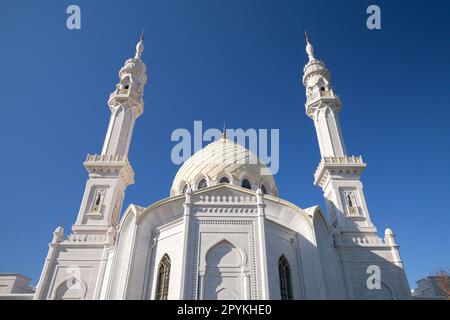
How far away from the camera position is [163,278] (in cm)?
1536

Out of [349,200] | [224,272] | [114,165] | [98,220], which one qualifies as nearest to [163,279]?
[224,272]

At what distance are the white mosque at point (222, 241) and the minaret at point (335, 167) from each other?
9cm

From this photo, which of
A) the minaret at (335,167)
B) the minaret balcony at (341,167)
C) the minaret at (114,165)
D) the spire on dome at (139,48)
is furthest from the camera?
the spire on dome at (139,48)

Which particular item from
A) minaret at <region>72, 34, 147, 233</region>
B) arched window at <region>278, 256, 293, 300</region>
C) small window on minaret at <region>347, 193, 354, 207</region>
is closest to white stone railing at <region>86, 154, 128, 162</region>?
minaret at <region>72, 34, 147, 233</region>

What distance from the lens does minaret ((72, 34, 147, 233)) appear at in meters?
22.1

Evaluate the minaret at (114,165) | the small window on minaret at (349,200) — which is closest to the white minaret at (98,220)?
the minaret at (114,165)

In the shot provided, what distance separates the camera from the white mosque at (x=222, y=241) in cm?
1427

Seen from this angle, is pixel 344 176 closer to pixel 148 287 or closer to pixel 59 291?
pixel 148 287

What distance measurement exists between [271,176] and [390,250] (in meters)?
11.8

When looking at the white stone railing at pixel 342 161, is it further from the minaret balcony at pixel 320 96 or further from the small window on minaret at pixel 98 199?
the small window on minaret at pixel 98 199

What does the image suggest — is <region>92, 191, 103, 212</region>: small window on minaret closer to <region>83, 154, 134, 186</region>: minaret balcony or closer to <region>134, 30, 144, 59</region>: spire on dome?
<region>83, 154, 134, 186</region>: minaret balcony

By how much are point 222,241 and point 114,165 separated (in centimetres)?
1351

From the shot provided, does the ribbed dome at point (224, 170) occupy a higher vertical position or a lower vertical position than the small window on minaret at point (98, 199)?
higher
